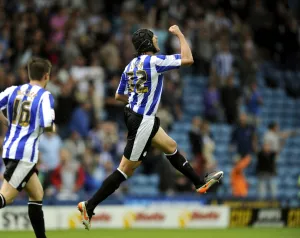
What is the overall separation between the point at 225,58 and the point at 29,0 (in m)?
4.73

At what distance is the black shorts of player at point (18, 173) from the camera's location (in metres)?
8.27

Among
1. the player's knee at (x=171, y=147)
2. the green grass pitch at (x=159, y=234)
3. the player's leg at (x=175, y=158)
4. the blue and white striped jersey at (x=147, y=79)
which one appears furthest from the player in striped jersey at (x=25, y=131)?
the green grass pitch at (x=159, y=234)

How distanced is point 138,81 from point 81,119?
22.7ft

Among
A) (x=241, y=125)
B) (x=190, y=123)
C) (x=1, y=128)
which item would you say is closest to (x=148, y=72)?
(x=1, y=128)

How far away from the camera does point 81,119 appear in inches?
618

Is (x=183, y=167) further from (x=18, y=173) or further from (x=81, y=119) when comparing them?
(x=81, y=119)

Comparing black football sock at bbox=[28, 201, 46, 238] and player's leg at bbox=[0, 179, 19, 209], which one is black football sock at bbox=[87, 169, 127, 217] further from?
player's leg at bbox=[0, 179, 19, 209]

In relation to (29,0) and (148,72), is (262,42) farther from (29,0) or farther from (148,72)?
(148,72)

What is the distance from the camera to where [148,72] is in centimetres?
884

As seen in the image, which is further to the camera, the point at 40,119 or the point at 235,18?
the point at 235,18

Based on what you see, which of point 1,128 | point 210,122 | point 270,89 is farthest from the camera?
point 270,89

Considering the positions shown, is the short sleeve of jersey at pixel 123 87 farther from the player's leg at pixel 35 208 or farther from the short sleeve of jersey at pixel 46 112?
the player's leg at pixel 35 208

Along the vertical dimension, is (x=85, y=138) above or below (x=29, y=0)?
below

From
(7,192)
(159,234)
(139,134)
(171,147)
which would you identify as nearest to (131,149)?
(139,134)
